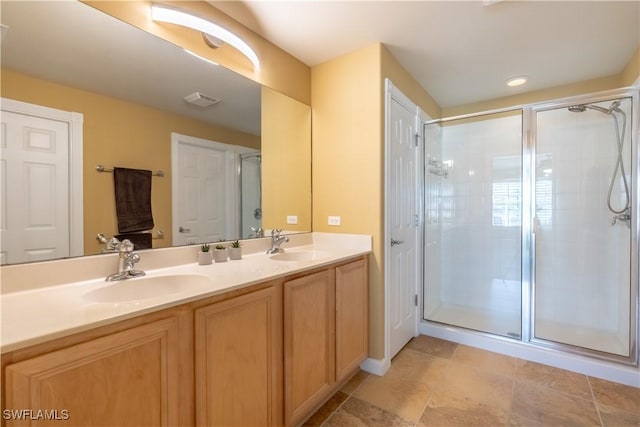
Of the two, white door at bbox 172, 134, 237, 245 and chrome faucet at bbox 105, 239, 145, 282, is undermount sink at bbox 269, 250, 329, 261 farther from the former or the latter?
chrome faucet at bbox 105, 239, 145, 282

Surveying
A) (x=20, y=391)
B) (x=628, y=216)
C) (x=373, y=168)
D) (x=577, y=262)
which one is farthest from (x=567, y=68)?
(x=20, y=391)

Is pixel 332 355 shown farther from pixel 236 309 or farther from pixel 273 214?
pixel 273 214

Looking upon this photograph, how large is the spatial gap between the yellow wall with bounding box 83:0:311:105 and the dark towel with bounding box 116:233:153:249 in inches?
40.3

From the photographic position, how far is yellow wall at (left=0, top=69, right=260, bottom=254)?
3.74 feet

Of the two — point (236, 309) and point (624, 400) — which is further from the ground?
point (236, 309)

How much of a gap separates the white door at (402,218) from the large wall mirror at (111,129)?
3.11 feet

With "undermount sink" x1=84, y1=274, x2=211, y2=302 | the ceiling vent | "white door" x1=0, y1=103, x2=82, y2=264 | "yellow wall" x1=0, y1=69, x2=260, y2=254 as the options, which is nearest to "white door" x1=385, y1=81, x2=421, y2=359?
the ceiling vent

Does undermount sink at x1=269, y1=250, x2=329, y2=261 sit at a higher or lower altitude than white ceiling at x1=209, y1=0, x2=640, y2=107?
lower

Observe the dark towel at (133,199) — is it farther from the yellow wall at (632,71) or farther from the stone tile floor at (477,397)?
the yellow wall at (632,71)

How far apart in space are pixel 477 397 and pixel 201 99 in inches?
98.9

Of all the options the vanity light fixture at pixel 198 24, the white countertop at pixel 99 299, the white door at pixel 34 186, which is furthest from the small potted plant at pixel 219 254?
the vanity light fixture at pixel 198 24

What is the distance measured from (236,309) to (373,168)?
134 cm

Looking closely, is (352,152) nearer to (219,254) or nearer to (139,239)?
(219,254)

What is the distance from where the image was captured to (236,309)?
1.13m
